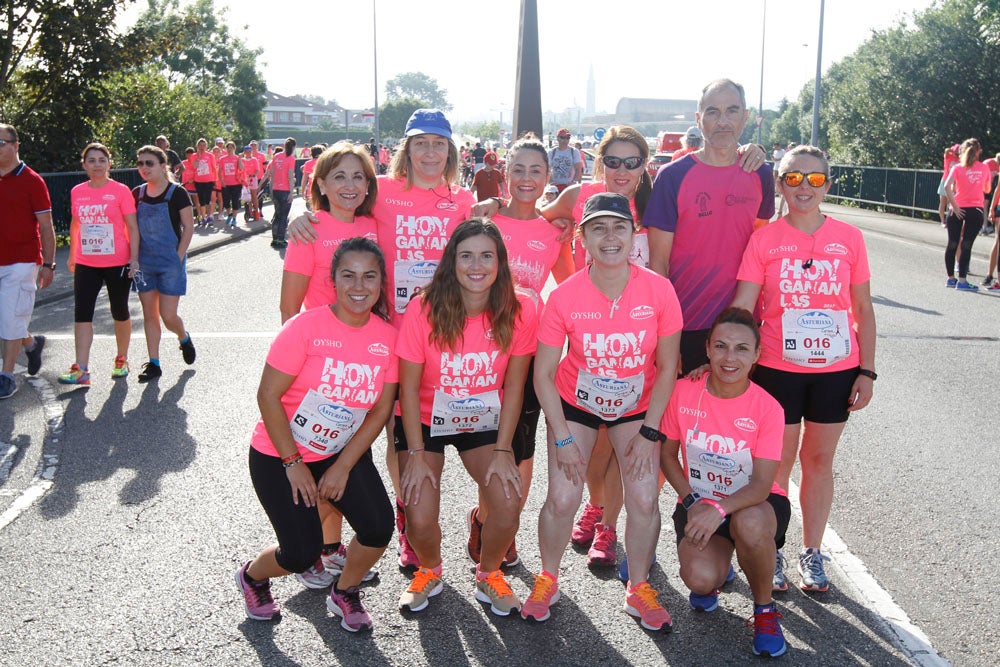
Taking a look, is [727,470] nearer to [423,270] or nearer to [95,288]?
[423,270]

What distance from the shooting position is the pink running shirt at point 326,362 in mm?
3695

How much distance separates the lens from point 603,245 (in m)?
3.83

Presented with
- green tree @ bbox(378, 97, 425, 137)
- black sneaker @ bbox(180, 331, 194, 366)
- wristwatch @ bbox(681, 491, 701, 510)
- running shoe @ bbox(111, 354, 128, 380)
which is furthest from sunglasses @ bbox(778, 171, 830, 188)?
green tree @ bbox(378, 97, 425, 137)

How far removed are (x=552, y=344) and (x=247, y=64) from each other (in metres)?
55.8

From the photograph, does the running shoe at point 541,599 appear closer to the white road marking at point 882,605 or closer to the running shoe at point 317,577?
the running shoe at point 317,577

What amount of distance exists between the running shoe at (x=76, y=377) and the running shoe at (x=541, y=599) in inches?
202

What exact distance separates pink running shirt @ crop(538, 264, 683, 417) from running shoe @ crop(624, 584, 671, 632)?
898 millimetres

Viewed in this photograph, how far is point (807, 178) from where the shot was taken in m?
4.00

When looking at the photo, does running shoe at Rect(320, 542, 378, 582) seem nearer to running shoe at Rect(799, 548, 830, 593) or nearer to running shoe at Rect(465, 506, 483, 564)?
running shoe at Rect(465, 506, 483, 564)

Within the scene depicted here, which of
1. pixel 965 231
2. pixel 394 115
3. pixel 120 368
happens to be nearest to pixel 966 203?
pixel 965 231

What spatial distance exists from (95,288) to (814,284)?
6.01 meters

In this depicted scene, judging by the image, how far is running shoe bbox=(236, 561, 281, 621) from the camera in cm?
371

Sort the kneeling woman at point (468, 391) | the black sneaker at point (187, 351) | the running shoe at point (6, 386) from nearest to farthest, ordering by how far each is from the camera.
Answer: the kneeling woman at point (468, 391) → the running shoe at point (6, 386) → the black sneaker at point (187, 351)

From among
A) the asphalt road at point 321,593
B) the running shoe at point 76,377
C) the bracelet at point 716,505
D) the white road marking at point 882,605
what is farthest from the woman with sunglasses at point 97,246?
the white road marking at point 882,605
